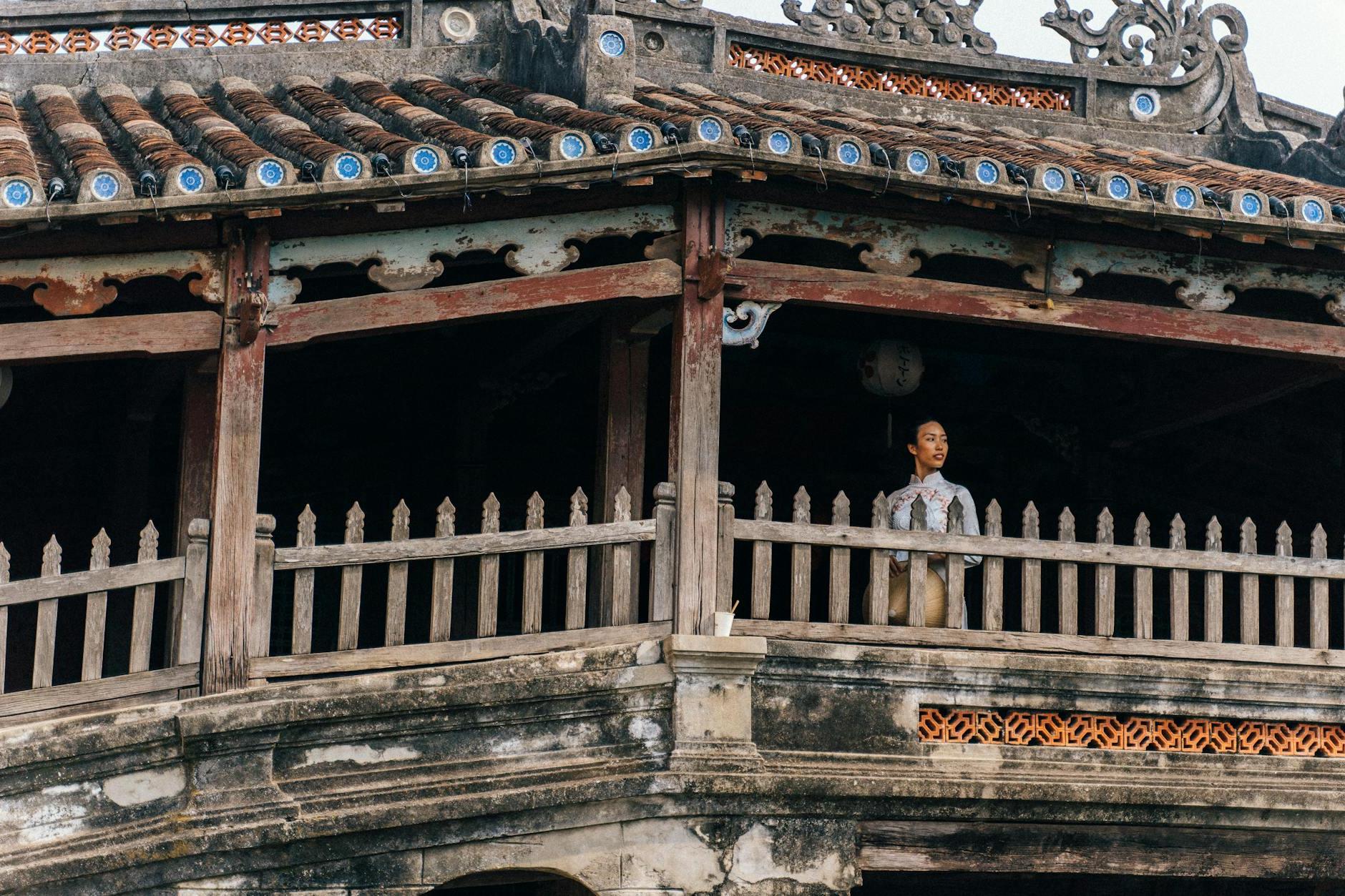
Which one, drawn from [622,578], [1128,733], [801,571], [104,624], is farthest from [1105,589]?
[104,624]

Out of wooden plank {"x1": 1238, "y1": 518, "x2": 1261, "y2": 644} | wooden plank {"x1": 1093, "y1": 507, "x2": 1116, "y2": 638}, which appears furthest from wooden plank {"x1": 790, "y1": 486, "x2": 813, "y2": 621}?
wooden plank {"x1": 1238, "y1": 518, "x2": 1261, "y2": 644}

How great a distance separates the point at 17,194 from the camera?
352 inches

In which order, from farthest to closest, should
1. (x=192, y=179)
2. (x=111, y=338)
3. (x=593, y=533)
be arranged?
(x=593, y=533), (x=111, y=338), (x=192, y=179)

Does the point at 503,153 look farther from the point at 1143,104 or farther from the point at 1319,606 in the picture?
the point at 1143,104

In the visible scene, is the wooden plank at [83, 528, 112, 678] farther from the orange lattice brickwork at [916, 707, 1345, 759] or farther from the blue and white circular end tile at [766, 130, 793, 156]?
the orange lattice brickwork at [916, 707, 1345, 759]

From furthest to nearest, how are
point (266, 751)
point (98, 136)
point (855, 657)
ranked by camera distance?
point (98, 136)
point (855, 657)
point (266, 751)

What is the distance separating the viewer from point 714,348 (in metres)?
9.98

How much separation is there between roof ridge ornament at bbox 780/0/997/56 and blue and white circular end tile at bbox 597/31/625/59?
6.35 ft

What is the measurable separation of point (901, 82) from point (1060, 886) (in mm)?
5008

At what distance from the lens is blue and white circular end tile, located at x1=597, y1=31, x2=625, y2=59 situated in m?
11.4

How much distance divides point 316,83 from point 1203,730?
20.1 ft

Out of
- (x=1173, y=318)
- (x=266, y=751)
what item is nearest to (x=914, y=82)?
(x=1173, y=318)

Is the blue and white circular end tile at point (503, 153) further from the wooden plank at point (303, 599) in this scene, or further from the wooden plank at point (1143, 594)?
the wooden plank at point (1143, 594)

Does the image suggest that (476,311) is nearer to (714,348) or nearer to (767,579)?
(714,348)
